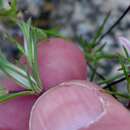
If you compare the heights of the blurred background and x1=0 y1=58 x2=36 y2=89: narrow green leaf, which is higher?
x1=0 y1=58 x2=36 y2=89: narrow green leaf

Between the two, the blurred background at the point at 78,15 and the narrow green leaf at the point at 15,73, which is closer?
the narrow green leaf at the point at 15,73

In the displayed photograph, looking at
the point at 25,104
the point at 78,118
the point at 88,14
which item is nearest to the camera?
the point at 78,118

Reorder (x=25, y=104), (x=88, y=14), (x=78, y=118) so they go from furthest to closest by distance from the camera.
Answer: (x=88, y=14) < (x=25, y=104) < (x=78, y=118)

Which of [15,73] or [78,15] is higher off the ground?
[15,73]

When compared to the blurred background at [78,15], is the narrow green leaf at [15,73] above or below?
above

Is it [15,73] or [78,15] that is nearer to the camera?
[15,73]

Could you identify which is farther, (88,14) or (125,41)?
(88,14)

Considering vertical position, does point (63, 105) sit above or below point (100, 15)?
above

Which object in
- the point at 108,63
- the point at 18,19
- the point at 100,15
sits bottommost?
the point at 108,63

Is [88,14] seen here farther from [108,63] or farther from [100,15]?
[108,63]

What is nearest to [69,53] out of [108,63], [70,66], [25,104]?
[70,66]
